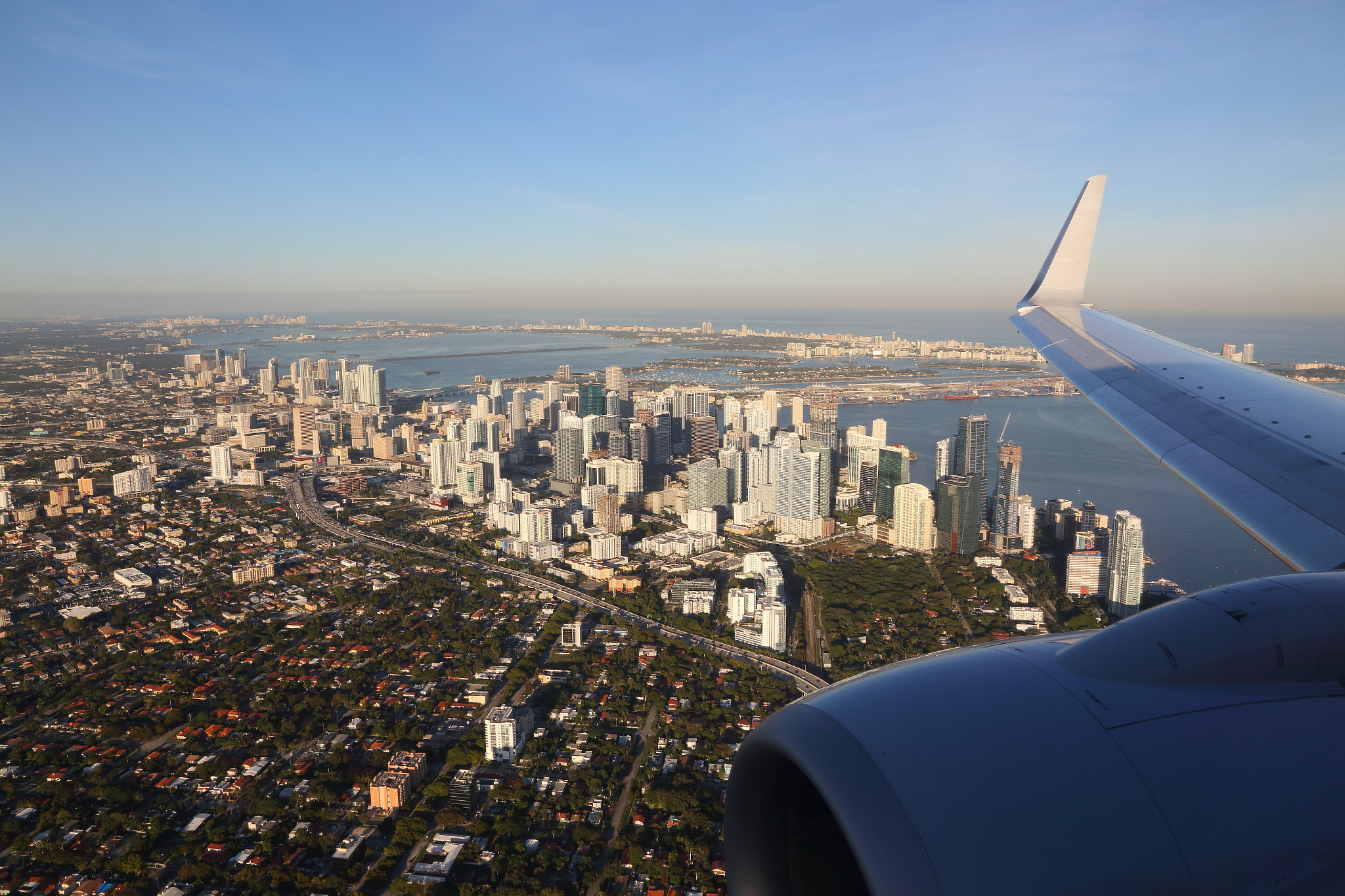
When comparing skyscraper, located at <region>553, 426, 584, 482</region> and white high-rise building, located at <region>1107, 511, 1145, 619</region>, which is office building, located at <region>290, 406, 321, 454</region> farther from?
white high-rise building, located at <region>1107, 511, 1145, 619</region>

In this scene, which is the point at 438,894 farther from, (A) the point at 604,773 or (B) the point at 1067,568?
(B) the point at 1067,568

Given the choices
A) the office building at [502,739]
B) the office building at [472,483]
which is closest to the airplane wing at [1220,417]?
the office building at [502,739]

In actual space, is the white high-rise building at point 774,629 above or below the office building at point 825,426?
below

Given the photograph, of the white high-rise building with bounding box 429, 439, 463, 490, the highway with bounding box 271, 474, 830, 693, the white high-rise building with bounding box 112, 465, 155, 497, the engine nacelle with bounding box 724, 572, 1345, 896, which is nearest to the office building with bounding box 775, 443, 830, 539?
the highway with bounding box 271, 474, 830, 693

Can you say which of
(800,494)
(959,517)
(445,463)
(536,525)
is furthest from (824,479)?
(445,463)

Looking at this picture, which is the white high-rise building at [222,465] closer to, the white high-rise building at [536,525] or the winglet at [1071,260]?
the white high-rise building at [536,525]

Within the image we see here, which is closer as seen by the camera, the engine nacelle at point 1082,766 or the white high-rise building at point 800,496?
the engine nacelle at point 1082,766
